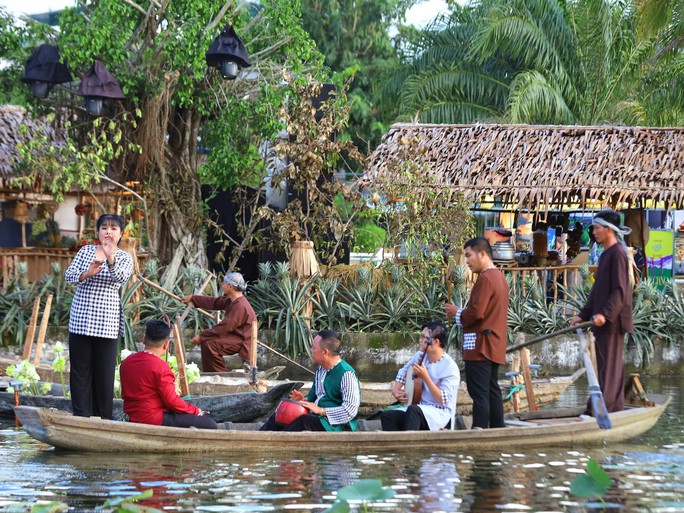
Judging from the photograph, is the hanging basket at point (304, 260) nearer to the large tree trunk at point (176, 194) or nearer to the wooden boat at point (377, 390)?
the large tree trunk at point (176, 194)

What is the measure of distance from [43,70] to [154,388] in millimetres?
8743

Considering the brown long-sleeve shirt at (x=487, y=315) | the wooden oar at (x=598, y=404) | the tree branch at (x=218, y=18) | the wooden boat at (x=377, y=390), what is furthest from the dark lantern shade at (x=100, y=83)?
the wooden oar at (x=598, y=404)

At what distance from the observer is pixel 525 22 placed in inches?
1033

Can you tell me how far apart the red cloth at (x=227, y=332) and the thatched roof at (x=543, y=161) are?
5.16 metres

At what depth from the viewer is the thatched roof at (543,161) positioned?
57.7ft

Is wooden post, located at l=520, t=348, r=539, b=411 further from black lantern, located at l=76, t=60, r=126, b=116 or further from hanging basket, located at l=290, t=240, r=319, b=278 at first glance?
black lantern, located at l=76, t=60, r=126, b=116

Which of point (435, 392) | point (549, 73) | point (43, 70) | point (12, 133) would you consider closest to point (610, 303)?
point (435, 392)

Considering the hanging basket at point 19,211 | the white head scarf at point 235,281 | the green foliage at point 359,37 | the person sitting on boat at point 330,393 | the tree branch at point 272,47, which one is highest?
the green foliage at point 359,37

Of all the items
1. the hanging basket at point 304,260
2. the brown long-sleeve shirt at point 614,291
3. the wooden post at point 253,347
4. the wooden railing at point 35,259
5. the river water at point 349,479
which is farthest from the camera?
the wooden railing at point 35,259

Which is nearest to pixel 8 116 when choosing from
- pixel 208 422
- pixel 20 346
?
pixel 20 346

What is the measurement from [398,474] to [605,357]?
2524 mm

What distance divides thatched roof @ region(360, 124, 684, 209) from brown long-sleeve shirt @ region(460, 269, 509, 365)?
8048 mm

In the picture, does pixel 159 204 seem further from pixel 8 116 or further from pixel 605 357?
pixel 605 357

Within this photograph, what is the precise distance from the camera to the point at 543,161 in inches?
718
